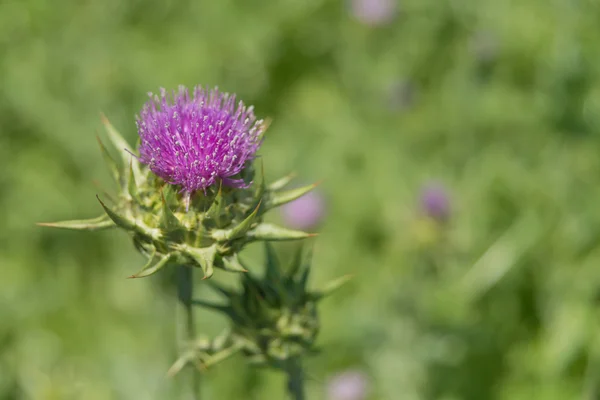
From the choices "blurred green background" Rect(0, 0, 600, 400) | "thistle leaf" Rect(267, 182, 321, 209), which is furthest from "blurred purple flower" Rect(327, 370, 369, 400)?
"thistle leaf" Rect(267, 182, 321, 209)

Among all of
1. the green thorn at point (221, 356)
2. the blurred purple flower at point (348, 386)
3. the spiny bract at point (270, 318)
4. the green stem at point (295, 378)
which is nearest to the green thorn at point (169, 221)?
the spiny bract at point (270, 318)

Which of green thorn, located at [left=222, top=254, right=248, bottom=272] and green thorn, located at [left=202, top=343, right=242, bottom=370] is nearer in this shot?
green thorn, located at [left=222, top=254, right=248, bottom=272]

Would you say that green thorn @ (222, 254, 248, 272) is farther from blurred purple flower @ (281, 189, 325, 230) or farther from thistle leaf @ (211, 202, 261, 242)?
blurred purple flower @ (281, 189, 325, 230)

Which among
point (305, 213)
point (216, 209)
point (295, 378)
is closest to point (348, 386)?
point (305, 213)

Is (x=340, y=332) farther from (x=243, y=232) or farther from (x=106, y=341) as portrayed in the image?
(x=243, y=232)

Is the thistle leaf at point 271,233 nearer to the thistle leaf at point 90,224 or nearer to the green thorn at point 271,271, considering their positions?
the green thorn at point 271,271

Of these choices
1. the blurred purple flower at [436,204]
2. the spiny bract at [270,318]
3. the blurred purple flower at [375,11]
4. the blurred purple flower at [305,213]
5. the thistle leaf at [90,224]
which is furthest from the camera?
the blurred purple flower at [375,11]

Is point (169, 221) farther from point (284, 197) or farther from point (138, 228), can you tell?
point (284, 197)
